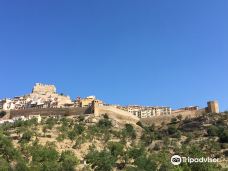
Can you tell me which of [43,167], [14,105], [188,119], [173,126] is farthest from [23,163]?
[14,105]

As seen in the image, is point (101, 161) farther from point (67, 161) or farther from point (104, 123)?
point (104, 123)

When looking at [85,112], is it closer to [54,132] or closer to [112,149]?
[54,132]

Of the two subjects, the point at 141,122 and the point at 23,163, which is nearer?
the point at 23,163

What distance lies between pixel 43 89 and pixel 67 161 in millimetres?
62497

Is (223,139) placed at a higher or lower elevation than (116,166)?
higher

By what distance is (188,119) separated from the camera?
67.6 meters

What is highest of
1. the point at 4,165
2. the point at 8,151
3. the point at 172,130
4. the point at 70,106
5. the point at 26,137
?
the point at 70,106

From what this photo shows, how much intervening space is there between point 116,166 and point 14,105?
48.9 m

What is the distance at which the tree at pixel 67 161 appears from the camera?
124ft

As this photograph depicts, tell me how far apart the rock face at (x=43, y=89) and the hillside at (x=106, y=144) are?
1524 inches

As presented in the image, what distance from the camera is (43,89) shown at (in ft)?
327

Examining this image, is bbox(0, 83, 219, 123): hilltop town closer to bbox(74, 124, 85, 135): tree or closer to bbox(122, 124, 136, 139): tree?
bbox(122, 124, 136, 139): tree

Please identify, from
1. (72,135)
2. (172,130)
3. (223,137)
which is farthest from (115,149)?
(172,130)

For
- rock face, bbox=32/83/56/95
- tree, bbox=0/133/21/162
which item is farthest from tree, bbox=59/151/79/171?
rock face, bbox=32/83/56/95
